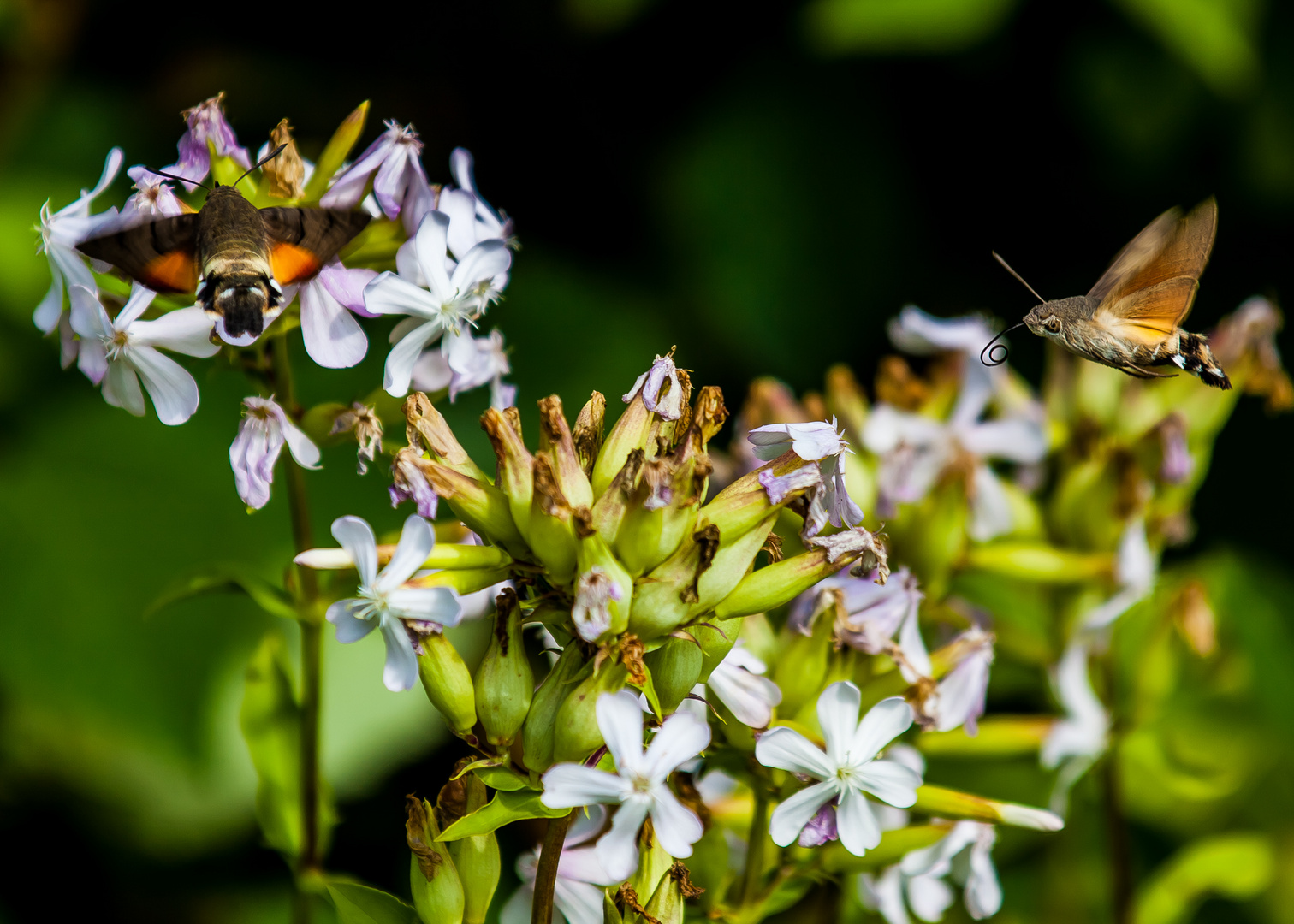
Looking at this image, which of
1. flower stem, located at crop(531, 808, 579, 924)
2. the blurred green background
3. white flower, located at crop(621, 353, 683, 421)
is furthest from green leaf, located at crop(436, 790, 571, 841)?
the blurred green background

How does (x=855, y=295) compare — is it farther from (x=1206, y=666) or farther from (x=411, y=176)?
(x=411, y=176)

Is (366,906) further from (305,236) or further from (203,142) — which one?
(203,142)

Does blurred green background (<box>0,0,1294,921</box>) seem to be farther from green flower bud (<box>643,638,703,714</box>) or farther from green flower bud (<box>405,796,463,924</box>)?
green flower bud (<box>643,638,703,714</box>)

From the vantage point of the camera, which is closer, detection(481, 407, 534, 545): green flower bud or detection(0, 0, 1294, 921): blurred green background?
detection(481, 407, 534, 545): green flower bud

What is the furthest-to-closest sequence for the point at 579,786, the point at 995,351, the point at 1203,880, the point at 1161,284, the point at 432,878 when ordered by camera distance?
1. the point at 995,351
2. the point at 1203,880
3. the point at 1161,284
4. the point at 432,878
5. the point at 579,786

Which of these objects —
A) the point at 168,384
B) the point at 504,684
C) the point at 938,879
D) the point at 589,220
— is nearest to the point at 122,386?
the point at 168,384

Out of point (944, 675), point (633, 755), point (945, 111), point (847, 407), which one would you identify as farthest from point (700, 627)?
point (945, 111)
